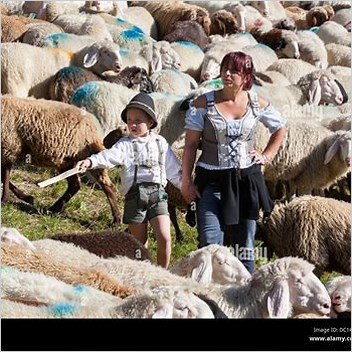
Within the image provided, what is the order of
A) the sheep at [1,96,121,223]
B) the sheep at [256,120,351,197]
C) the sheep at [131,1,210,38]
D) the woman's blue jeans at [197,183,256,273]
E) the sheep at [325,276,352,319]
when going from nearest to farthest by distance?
the sheep at [325,276,352,319]
the woman's blue jeans at [197,183,256,273]
the sheep at [1,96,121,223]
the sheep at [256,120,351,197]
the sheep at [131,1,210,38]

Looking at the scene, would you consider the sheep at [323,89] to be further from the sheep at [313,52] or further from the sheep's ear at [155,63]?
the sheep at [313,52]

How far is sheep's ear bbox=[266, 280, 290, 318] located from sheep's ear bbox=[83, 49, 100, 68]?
7.24 metres

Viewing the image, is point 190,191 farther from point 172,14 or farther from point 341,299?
point 172,14

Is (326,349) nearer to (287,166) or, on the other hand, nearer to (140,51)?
(287,166)

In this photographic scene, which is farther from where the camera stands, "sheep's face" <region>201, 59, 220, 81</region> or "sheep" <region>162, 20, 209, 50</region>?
"sheep" <region>162, 20, 209, 50</region>

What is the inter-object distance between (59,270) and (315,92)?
7.09m

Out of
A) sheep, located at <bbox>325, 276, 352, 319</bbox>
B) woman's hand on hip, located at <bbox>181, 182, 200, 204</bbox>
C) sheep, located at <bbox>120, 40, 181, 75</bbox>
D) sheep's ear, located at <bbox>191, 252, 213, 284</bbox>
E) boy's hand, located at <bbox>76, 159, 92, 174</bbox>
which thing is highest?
boy's hand, located at <bbox>76, 159, 92, 174</bbox>

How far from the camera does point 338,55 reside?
1659 cm

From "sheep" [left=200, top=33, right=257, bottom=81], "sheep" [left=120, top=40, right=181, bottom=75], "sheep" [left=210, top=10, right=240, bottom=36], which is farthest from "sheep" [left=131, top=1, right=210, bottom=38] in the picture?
"sheep" [left=120, top=40, right=181, bottom=75]

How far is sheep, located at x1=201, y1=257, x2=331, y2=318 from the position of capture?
18.9 feet

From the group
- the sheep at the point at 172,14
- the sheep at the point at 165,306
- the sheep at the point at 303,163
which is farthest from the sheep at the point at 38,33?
the sheep at the point at 165,306

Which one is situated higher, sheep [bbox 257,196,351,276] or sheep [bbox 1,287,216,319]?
sheep [bbox 1,287,216,319]

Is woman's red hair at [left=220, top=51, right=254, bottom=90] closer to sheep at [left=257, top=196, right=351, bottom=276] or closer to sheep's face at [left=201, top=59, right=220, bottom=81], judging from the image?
sheep at [left=257, top=196, right=351, bottom=276]

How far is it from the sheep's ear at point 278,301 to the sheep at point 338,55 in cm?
1103
